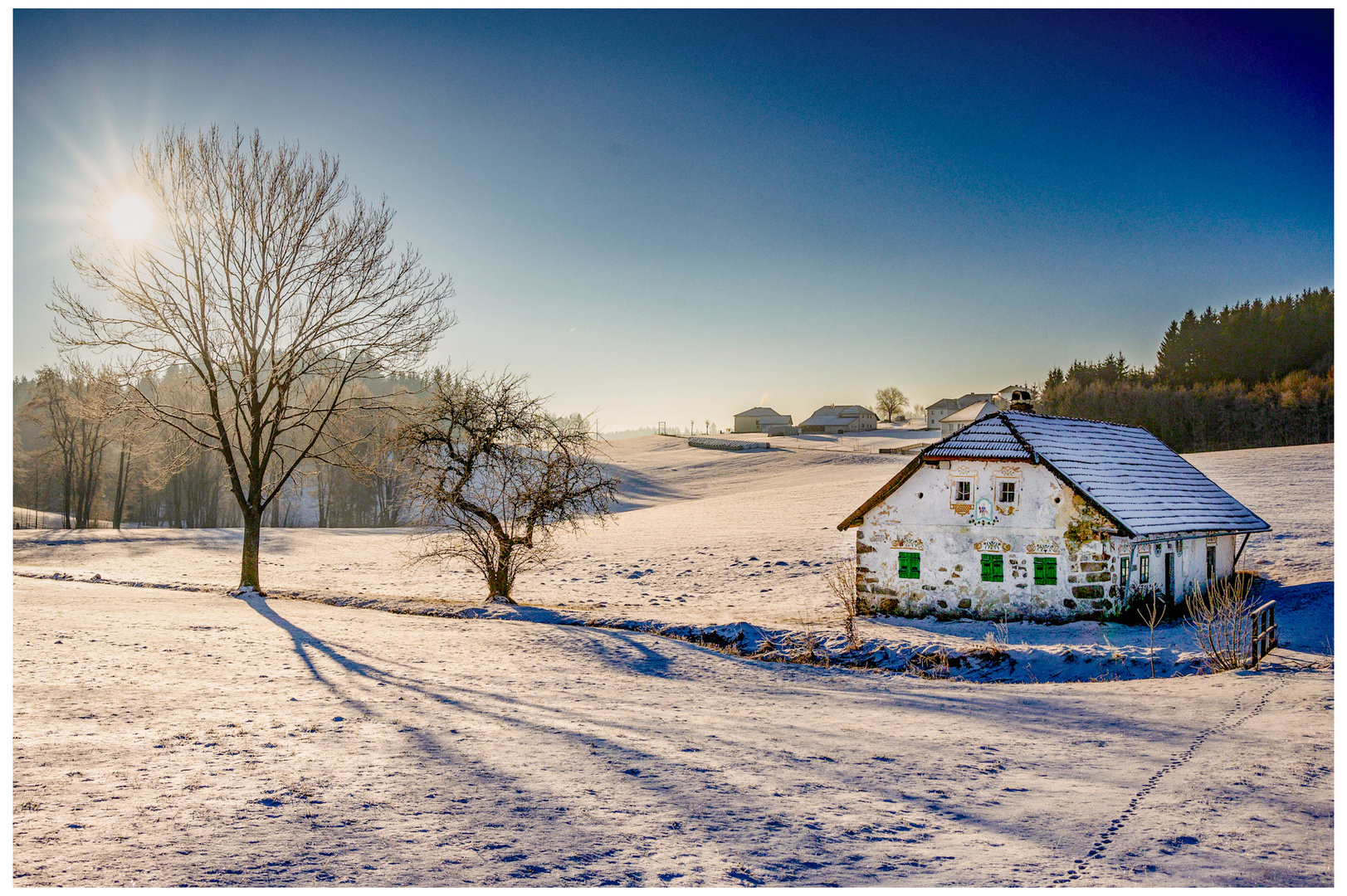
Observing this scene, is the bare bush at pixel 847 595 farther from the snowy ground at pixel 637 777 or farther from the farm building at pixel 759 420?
the farm building at pixel 759 420

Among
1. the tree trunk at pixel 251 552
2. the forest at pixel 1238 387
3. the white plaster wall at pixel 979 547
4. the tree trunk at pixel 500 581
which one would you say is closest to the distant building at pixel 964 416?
the forest at pixel 1238 387

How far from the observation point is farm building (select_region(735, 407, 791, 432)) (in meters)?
Answer: 143

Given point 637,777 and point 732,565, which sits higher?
point 637,777

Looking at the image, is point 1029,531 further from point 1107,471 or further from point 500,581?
point 500,581

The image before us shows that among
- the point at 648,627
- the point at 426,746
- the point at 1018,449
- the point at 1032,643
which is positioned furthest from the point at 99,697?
the point at 1018,449

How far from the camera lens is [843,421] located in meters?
134

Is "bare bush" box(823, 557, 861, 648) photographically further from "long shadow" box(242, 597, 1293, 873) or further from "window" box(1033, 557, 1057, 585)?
"window" box(1033, 557, 1057, 585)

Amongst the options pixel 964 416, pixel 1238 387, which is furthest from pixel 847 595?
pixel 1238 387

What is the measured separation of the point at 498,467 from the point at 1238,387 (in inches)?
3134

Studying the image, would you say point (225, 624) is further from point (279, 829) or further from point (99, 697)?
point (279, 829)

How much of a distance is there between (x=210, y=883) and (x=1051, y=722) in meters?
8.84

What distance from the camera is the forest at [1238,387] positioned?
66.1m

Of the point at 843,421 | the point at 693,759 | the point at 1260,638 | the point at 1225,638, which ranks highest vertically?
the point at 843,421

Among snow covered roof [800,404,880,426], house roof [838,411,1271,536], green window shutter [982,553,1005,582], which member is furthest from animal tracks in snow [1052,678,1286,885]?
snow covered roof [800,404,880,426]
